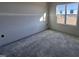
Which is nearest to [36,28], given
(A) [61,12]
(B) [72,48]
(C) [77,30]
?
(A) [61,12]

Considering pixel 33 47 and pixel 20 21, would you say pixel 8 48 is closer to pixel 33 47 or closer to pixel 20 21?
pixel 33 47

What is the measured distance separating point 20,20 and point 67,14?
127cm

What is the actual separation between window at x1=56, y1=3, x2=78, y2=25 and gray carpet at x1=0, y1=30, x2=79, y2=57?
1.01ft

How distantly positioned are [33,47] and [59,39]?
2.08ft

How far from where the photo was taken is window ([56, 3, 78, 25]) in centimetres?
157

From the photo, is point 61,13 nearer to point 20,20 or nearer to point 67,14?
point 67,14

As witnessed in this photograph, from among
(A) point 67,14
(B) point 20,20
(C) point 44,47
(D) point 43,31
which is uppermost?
(A) point 67,14

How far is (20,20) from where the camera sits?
239cm

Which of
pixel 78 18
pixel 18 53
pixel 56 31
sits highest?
pixel 78 18

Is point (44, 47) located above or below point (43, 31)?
below

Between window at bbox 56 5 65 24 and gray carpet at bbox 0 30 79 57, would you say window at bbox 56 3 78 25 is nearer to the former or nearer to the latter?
window at bbox 56 5 65 24

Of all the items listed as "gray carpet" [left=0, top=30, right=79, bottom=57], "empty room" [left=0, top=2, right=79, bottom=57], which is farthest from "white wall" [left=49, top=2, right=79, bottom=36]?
"gray carpet" [left=0, top=30, right=79, bottom=57]

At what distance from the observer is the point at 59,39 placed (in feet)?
6.25

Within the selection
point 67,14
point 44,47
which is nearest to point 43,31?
point 44,47
